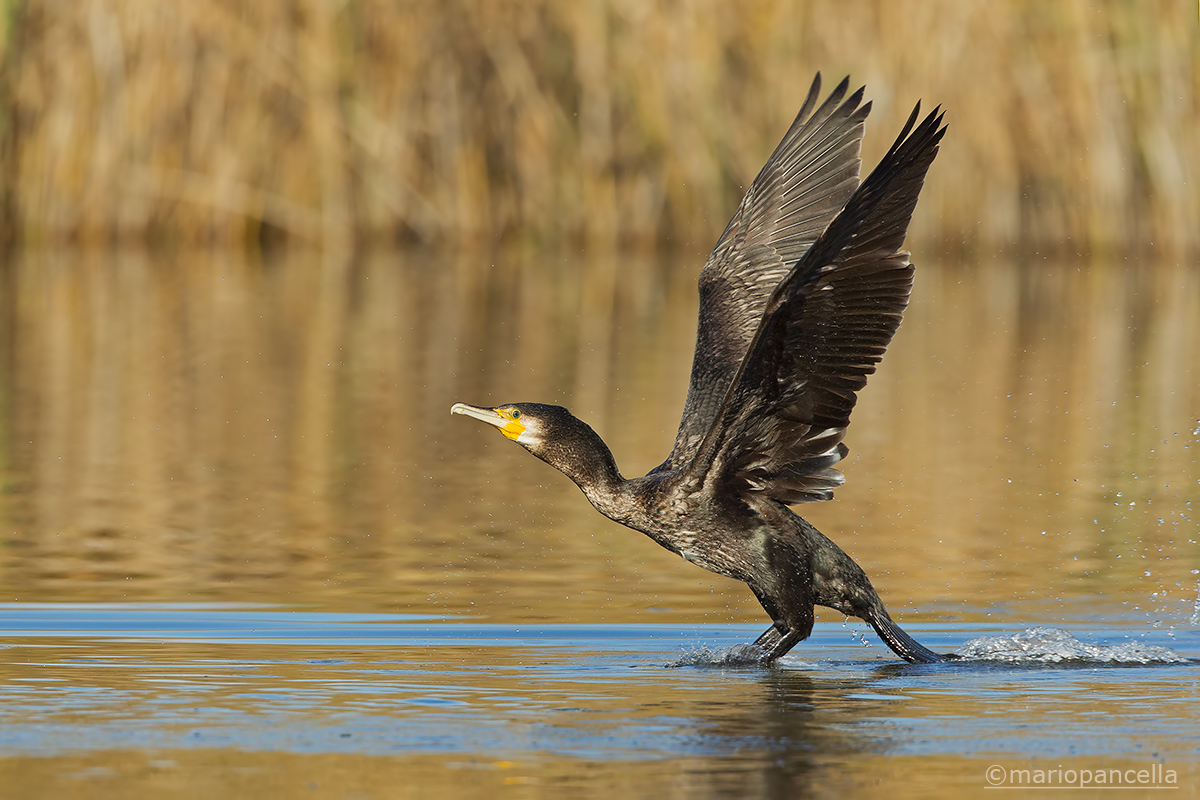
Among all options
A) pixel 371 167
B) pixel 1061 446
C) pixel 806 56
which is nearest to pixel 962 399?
pixel 1061 446

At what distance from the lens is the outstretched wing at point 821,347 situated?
564cm

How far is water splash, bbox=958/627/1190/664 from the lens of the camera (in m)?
5.96

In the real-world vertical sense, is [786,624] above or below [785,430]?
below

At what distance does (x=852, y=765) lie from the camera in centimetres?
454

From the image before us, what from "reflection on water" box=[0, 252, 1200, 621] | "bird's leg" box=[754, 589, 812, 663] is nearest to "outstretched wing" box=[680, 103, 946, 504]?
"bird's leg" box=[754, 589, 812, 663]

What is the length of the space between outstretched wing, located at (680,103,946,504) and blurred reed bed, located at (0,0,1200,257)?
40.5 feet

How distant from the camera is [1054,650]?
6035mm

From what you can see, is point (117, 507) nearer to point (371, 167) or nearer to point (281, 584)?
point (281, 584)

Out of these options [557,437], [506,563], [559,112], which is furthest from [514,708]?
[559,112]

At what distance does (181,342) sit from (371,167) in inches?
234

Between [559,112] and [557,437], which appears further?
[559,112]

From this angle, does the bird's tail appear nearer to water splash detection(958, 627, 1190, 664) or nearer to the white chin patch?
water splash detection(958, 627, 1190, 664)

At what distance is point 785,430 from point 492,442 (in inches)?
203

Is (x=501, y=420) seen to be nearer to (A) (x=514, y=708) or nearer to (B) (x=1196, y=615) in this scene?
(A) (x=514, y=708)
